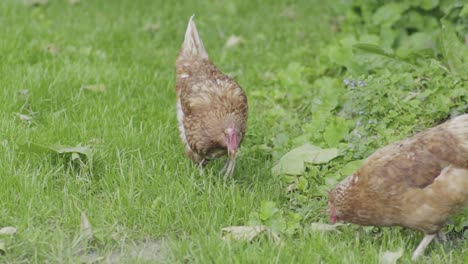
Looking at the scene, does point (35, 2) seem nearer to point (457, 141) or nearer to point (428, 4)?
point (428, 4)

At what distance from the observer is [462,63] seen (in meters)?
6.60

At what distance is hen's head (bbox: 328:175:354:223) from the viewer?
4754 mm

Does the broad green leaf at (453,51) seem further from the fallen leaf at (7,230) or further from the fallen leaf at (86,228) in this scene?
the fallen leaf at (7,230)

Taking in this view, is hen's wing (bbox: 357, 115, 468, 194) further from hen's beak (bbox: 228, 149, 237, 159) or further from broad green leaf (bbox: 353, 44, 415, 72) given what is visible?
broad green leaf (bbox: 353, 44, 415, 72)

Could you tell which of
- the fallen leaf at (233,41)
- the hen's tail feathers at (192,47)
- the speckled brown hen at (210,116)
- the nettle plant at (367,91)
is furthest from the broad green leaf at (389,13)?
the speckled brown hen at (210,116)

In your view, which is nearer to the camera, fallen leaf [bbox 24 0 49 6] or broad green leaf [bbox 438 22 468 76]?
broad green leaf [bbox 438 22 468 76]

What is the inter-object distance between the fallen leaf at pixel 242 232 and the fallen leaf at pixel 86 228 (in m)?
0.76

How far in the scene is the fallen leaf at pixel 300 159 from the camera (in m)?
5.72

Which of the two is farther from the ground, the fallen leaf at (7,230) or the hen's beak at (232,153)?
the hen's beak at (232,153)

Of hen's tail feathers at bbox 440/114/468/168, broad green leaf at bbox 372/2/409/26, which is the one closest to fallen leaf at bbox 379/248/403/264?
hen's tail feathers at bbox 440/114/468/168

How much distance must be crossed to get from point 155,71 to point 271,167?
6.80 feet

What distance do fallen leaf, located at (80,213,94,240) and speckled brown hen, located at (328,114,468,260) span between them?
1.44 m

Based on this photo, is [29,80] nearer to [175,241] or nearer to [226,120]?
[226,120]

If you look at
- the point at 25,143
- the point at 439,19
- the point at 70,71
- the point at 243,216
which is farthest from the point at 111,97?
the point at 439,19
